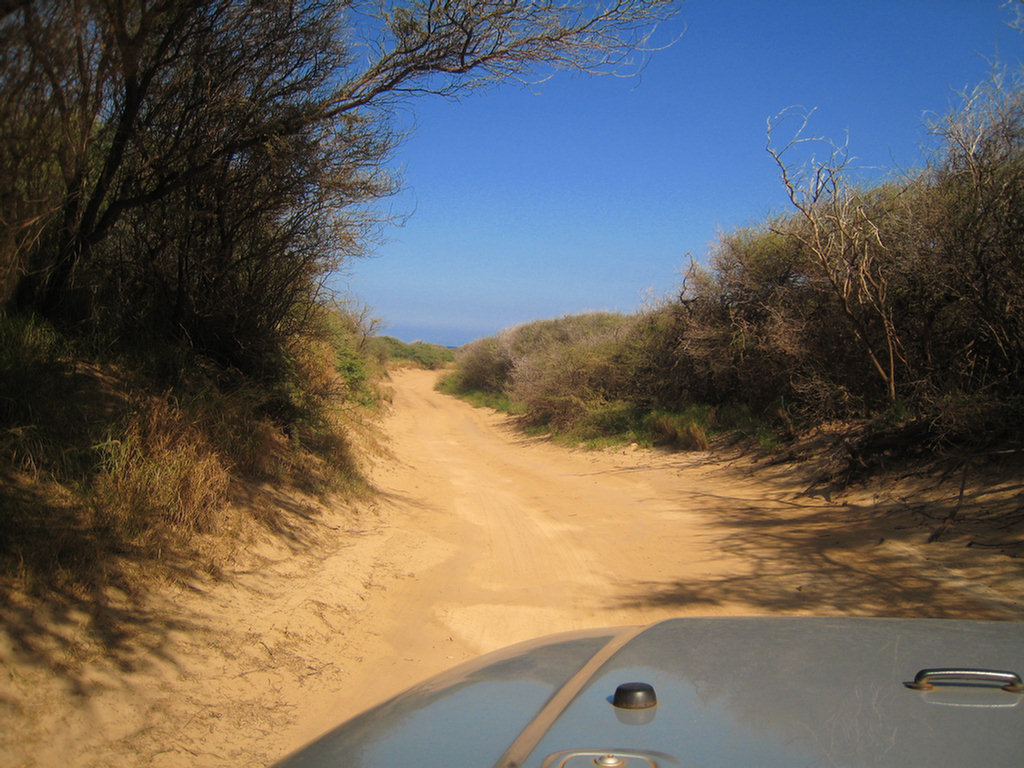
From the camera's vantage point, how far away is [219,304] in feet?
26.6

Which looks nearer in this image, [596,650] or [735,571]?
[596,650]

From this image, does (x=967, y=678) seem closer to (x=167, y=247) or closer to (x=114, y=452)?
(x=114, y=452)

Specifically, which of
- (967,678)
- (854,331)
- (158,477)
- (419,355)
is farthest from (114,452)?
(419,355)

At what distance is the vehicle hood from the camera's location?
1.60 metres

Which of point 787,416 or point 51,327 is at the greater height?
point 51,327

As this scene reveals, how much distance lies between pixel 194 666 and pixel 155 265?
493 cm

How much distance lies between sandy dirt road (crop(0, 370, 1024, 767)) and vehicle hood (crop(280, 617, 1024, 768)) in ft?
6.17

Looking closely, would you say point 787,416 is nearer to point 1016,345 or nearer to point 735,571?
point 1016,345

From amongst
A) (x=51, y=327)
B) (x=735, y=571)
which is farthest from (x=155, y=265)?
(x=735, y=571)

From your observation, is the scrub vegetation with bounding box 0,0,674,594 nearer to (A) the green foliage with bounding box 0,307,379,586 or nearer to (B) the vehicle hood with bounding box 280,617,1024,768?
(A) the green foliage with bounding box 0,307,379,586

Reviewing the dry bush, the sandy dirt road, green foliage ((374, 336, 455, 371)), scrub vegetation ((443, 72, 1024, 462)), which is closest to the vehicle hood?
the sandy dirt road

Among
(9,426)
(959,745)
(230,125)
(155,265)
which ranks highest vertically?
(230,125)

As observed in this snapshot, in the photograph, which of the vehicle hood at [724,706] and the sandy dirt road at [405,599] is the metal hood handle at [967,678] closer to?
the vehicle hood at [724,706]

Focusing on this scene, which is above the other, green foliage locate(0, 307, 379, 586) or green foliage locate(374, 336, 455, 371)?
green foliage locate(374, 336, 455, 371)
